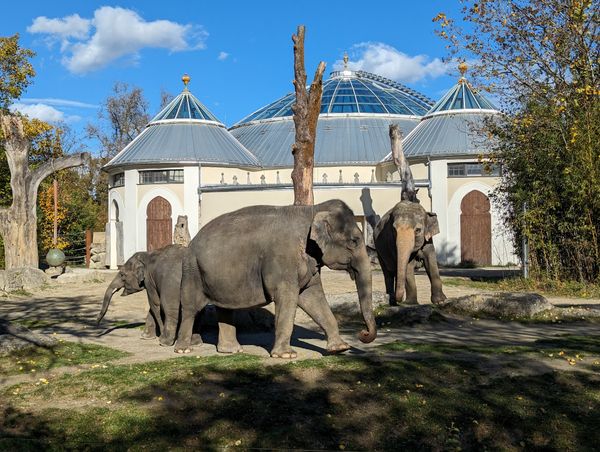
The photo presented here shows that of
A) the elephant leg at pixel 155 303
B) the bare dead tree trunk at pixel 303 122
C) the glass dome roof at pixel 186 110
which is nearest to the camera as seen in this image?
the elephant leg at pixel 155 303

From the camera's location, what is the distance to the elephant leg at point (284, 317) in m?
8.83

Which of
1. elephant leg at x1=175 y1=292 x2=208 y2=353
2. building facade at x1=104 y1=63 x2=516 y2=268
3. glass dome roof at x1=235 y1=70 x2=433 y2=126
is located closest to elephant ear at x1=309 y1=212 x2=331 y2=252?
elephant leg at x1=175 y1=292 x2=208 y2=353

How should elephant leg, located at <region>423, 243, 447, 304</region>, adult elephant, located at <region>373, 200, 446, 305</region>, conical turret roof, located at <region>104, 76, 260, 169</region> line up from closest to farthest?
1. adult elephant, located at <region>373, 200, 446, 305</region>
2. elephant leg, located at <region>423, 243, 447, 304</region>
3. conical turret roof, located at <region>104, 76, 260, 169</region>

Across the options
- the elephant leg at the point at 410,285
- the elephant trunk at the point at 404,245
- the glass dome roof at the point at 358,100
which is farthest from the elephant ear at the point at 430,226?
the glass dome roof at the point at 358,100

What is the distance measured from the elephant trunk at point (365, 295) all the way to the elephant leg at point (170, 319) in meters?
2.88

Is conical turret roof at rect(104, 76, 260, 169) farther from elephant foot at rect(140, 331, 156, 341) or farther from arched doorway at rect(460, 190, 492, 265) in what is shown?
elephant foot at rect(140, 331, 156, 341)

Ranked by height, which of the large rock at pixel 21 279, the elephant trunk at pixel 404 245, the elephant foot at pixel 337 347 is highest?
the elephant trunk at pixel 404 245

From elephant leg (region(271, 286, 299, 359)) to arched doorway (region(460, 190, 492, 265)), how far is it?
2543cm

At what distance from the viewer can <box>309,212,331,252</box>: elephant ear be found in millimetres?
8680

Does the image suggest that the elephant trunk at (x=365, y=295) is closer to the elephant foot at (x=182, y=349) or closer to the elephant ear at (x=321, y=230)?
the elephant ear at (x=321, y=230)

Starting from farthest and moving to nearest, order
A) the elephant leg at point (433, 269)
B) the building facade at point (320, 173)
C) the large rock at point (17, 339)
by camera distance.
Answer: the building facade at point (320, 173)
the elephant leg at point (433, 269)
the large rock at point (17, 339)

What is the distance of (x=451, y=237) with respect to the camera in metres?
33.4

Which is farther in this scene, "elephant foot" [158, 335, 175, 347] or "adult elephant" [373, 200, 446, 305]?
"adult elephant" [373, 200, 446, 305]

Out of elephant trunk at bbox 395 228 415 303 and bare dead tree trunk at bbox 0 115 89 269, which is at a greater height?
bare dead tree trunk at bbox 0 115 89 269
